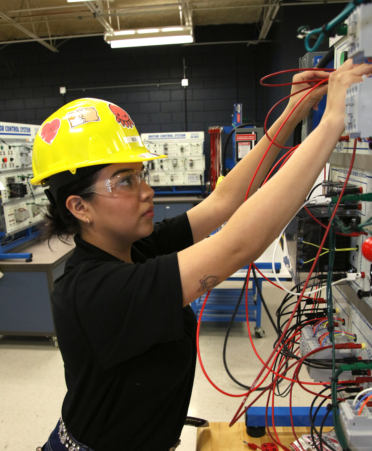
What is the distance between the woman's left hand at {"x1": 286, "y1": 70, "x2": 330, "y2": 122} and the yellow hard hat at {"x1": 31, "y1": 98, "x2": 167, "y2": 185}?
1.41 feet

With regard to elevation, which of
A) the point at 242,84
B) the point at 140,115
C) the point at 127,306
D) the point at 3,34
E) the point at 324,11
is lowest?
the point at 127,306

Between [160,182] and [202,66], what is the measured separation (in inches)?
96.3

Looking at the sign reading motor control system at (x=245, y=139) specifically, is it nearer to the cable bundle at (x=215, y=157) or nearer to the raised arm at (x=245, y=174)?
the cable bundle at (x=215, y=157)

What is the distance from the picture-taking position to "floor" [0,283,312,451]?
85.0 inches

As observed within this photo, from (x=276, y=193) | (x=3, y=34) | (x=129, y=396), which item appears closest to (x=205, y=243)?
(x=276, y=193)

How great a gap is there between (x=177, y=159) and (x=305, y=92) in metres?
4.89

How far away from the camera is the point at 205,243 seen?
66 centimetres

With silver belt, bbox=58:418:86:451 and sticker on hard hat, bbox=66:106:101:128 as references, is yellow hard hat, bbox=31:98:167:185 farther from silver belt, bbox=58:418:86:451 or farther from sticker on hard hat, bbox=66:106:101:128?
silver belt, bbox=58:418:86:451

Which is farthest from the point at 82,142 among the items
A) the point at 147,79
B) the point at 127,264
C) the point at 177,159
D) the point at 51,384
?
the point at 147,79

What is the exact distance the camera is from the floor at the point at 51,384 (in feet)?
7.09

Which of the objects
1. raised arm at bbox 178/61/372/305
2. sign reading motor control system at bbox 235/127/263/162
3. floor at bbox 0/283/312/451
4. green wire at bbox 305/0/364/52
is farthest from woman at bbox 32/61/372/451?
sign reading motor control system at bbox 235/127/263/162

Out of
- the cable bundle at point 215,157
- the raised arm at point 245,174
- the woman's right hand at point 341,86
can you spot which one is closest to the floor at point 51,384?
the raised arm at point 245,174

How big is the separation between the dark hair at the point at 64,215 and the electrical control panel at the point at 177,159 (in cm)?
469

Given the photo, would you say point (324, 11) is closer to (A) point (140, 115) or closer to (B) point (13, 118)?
(A) point (140, 115)
